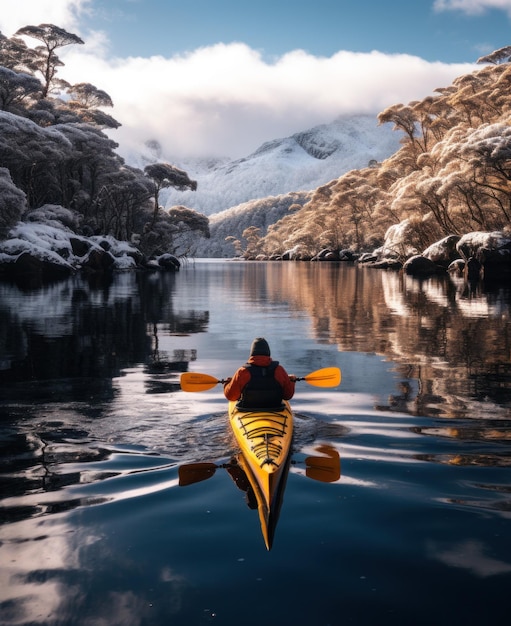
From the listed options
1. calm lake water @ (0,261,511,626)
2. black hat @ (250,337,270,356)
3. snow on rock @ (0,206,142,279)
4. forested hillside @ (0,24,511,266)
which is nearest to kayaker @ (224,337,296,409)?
black hat @ (250,337,270,356)

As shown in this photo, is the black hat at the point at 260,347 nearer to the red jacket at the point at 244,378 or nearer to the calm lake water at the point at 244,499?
the red jacket at the point at 244,378

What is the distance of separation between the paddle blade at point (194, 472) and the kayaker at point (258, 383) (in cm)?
94

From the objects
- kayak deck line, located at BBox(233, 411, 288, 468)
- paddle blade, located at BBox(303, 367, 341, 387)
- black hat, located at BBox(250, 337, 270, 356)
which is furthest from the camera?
paddle blade, located at BBox(303, 367, 341, 387)

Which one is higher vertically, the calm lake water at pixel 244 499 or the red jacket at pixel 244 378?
the red jacket at pixel 244 378

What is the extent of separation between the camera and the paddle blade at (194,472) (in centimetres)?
532

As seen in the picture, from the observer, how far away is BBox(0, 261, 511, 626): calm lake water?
346 cm

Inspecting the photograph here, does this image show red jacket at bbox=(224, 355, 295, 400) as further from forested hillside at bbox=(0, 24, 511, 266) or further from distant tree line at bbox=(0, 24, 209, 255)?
distant tree line at bbox=(0, 24, 209, 255)

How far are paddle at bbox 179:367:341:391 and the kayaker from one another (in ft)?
2.49

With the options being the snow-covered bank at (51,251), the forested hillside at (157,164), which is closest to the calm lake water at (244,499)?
the forested hillside at (157,164)

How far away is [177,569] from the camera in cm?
380

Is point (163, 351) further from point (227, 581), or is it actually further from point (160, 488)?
point (227, 581)

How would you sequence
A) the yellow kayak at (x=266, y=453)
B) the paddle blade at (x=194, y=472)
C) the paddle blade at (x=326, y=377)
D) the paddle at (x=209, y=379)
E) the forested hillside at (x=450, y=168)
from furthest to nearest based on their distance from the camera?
the forested hillside at (x=450, y=168), the paddle blade at (x=326, y=377), the paddle at (x=209, y=379), the paddle blade at (x=194, y=472), the yellow kayak at (x=266, y=453)

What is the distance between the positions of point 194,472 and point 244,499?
31.4 inches

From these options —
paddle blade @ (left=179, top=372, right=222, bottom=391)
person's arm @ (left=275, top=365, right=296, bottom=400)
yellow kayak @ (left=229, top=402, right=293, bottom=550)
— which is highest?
person's arm @ (left=275, top=365, right=296, bottom=400)
